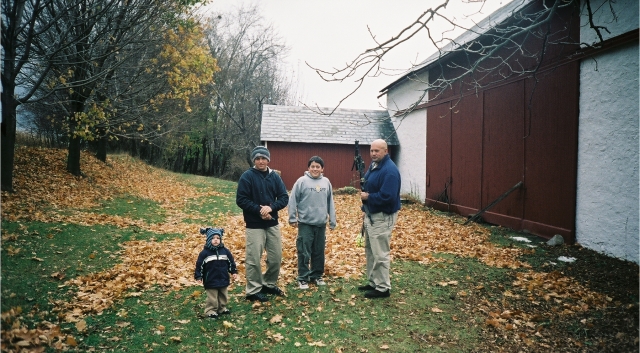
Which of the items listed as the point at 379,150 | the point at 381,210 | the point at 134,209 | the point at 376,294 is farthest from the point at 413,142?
the point at 376,294

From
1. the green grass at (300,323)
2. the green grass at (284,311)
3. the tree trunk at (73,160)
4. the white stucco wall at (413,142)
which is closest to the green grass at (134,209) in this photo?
the tree trunk at (73,160)

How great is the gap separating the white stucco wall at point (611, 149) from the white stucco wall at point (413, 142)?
344 inches

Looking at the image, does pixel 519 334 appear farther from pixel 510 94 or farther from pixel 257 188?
pixel 510 94

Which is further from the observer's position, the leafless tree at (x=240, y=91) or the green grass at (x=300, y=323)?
the leafless tree at (x=240, y=91)

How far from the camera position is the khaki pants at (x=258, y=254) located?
18.8 feet

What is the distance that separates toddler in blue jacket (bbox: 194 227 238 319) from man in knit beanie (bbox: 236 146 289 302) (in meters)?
0.49

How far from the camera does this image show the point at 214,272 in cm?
515

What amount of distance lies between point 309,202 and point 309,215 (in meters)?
0.20

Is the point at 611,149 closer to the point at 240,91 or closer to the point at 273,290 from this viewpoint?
the point at 273,290

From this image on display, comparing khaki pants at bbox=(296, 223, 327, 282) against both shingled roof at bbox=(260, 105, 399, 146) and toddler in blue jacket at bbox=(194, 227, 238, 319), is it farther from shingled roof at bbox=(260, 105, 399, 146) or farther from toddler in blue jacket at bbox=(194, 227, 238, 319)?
shingled roof at bbox=(260, 105, 399, 146)

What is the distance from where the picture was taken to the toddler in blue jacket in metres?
5.15

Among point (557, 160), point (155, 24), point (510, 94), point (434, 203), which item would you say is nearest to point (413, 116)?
A: point (434, 203)

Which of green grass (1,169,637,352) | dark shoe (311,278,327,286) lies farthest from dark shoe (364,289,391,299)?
dark shoe (311,278,327,286)

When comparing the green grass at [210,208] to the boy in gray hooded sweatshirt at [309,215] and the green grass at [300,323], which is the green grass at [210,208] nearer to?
the boy in gray hooded sweatshirt at [309,215]
